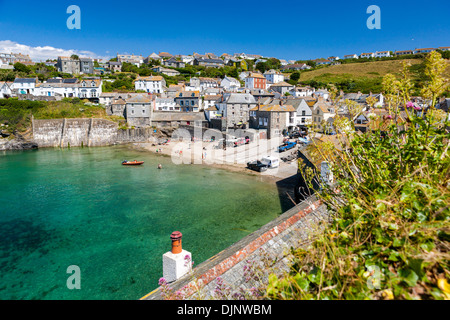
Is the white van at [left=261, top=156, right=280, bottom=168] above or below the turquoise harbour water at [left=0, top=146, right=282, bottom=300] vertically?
above

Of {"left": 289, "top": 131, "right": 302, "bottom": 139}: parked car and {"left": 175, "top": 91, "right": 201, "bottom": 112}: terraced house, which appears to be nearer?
{"left": 289, "top": 131, "right": 302, "bottom": 139}: parked car

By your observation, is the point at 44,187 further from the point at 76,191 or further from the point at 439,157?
the point at 439,157

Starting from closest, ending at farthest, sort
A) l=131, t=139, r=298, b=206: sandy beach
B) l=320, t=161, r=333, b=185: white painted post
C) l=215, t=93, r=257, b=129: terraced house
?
1. l=320, t=161, r=333, b=185: white painted post
2. l=131, t=139, r=298, b=206: sandy beach
3. l=215, t=93, r=257, b=129: terraced house

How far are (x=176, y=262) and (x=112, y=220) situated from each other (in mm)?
15226

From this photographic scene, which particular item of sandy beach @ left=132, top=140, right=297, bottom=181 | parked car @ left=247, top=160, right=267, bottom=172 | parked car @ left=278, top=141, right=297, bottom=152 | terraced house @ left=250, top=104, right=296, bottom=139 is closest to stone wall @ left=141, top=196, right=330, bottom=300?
sandy beach @ left=132, top=140, right=297, bottom=181

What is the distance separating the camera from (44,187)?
93.8ft

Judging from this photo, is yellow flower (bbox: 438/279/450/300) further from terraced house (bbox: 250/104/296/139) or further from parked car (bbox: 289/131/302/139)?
terraced house (bbox: 250/104/296/139)

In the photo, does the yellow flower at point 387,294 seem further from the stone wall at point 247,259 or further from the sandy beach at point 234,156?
the sandy beach at point 234,156

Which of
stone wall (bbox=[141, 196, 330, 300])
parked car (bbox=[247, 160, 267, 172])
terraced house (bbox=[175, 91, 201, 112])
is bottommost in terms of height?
parked car (bbox=[247, 160, 267, 172])

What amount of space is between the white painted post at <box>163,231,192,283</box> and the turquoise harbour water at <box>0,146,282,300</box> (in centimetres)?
610

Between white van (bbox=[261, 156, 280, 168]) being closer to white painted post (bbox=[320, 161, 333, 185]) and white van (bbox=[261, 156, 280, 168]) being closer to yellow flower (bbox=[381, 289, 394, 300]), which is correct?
white painted post (bbox=[320, 161, 333, 185])

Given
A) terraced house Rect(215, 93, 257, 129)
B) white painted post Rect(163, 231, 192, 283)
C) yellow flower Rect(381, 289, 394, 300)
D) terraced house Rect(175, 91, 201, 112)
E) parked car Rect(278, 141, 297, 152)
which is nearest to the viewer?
yellow flower Rect(381, 289, 394, 300)

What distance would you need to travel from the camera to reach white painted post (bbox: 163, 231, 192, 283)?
6.95 metres
